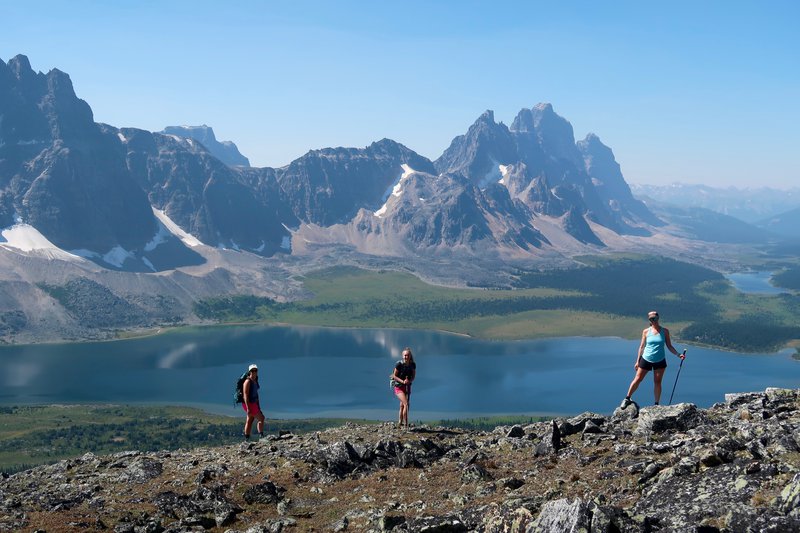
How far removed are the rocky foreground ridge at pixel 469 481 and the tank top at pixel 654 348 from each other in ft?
8.51

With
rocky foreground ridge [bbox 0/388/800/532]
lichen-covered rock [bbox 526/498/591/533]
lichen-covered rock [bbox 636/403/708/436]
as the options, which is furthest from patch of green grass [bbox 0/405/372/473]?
lichen-covered rock [bbox 526/498/591/533]

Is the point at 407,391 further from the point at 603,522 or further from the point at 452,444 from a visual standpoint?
the point at 603,522

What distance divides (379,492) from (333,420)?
378 ft

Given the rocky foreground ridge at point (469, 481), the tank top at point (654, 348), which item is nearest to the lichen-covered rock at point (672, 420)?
the rocky foreground ridge at point (469, 481)

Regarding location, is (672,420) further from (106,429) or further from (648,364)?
(106,429)

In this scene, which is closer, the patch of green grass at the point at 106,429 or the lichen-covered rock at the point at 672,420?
the lichen-covered rock at the point at 672,420

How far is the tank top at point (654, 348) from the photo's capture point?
3127 centimetres

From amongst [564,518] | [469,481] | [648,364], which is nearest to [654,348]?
[648,364]

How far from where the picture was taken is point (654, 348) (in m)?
31.3

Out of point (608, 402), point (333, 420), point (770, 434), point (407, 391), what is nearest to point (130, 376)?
point (333, 420)

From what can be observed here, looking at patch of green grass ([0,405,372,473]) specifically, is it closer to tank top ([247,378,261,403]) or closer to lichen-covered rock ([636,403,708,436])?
tank top ([247,378,261,403])

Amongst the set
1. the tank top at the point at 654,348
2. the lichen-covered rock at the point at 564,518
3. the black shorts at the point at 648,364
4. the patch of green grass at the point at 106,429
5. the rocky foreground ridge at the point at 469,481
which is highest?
the tank top at the point at 654,348

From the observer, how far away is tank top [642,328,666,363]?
31.3 metres

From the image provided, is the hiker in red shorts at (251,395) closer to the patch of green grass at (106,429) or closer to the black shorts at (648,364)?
the black shorts at (648,364)
